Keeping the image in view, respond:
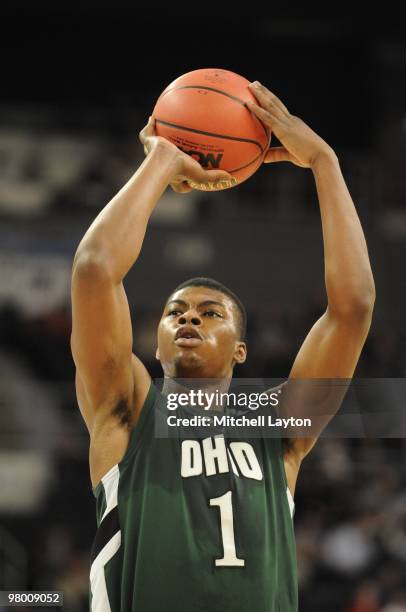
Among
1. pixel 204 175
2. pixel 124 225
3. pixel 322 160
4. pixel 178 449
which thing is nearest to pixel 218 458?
pixel 178 449

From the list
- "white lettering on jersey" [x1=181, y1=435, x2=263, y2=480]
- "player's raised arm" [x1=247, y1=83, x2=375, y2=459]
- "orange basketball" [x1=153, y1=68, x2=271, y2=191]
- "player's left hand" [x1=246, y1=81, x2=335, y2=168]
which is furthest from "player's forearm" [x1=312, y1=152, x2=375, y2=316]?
"white lettering on jersey" [x1=181, y1=435, x2=263, y2=480]

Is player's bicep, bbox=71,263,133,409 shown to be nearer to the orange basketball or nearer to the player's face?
the player's face

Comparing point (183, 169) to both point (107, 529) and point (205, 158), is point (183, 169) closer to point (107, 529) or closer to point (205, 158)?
point (205, 158)

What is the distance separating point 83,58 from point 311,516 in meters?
6.90

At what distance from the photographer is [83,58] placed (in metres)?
11.6

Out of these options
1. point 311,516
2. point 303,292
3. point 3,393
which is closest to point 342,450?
point 311,516

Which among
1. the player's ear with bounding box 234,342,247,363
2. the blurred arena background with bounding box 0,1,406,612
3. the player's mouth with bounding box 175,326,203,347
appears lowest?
the player's mouth with bounding box 175,326,203,347

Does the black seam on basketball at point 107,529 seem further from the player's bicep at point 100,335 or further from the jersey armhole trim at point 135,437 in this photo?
the player's bicep at point 100,335

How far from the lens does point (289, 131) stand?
9.50ft

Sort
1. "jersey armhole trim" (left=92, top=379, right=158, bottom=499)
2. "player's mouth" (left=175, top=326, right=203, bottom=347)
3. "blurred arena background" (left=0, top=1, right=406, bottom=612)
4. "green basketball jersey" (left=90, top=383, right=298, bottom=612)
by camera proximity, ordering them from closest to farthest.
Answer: "green basketball jersey" (left=90, top=383, right=298, bottom=612), "jersey armhole trim" (left=92, top=379, right=158, bottom=499), "player's mouth" (left=175, top=326, right=203, bottom=347), "blurred arena background" (left=0, top=1, right=406, bottom=612)

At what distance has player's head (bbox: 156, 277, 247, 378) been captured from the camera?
2.78 metres

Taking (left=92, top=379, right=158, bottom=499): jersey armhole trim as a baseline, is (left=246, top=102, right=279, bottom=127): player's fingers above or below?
above

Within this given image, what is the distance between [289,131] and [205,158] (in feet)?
0.97

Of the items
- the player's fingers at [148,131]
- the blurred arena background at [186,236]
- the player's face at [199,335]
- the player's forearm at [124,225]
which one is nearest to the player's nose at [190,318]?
the player's face at [199,335]
